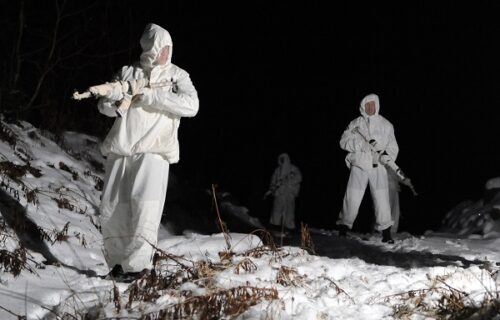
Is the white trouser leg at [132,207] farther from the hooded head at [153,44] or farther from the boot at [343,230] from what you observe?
the boot at [343,230]

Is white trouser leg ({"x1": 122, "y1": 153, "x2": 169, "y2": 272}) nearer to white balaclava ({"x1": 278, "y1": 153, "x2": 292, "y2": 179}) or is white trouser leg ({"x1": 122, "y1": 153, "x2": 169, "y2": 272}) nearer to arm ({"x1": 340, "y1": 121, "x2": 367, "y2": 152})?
arm ({"x1": 340, "y1": 121, "x2": 367, "y2": 152})

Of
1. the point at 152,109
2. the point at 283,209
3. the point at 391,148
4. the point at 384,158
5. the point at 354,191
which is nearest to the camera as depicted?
the point at 152,109

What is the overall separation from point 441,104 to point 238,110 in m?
14.7

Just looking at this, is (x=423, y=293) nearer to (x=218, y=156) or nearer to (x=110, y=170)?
(x=110, y=170)

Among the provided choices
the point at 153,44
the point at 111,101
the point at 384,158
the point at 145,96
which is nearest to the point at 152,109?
the point at 145,96

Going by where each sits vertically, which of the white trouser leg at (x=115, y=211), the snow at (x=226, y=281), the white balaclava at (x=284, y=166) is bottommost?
the snow at (x=226, y=281)

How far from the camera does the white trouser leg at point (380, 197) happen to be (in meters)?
9.23

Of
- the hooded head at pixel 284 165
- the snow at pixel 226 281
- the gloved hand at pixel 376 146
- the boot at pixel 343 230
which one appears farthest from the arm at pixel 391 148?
the hooded head at pixel 284 165

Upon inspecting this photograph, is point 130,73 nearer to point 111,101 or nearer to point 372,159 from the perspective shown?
point 111,101

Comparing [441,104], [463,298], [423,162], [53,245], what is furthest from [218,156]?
[463,298]

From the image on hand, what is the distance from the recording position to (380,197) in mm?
9289

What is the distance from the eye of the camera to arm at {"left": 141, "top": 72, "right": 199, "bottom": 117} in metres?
4.70

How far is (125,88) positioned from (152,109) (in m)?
0.28

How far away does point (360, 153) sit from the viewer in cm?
935
